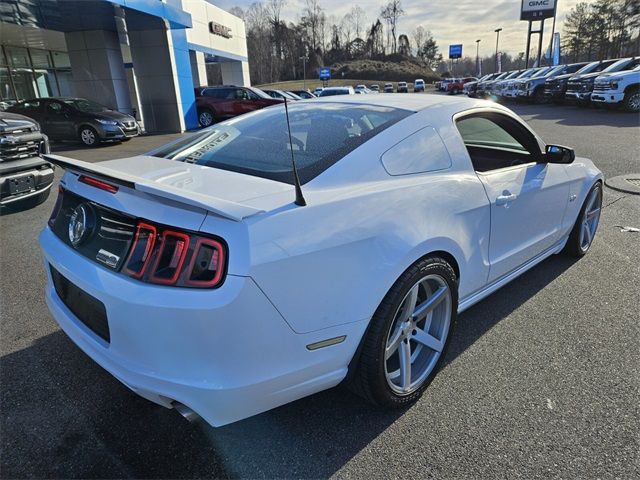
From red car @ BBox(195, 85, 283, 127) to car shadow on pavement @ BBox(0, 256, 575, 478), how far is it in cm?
1733

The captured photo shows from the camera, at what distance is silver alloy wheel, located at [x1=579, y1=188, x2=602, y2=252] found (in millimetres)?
4047

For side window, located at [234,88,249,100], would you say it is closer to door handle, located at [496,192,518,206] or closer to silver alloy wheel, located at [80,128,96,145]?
silver alloy wheel, located at [80,128,96,145]

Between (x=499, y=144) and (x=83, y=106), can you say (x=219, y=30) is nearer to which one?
(x=83, y=106)

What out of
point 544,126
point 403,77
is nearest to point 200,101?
point 544,126

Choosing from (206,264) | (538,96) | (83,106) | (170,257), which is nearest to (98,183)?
(170,257)

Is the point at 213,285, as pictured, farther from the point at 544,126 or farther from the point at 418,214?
the point at 544,126

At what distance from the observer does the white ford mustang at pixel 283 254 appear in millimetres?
1653

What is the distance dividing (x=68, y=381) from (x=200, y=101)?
18.7 metres

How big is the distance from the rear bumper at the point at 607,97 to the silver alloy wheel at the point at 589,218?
14.8m

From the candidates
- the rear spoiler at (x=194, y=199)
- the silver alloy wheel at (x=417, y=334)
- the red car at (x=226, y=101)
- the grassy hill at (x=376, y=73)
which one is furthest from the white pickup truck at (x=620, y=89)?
the grassy hill at (x=376, y=73)

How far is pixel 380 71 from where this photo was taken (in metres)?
84.6

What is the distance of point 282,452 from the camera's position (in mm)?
2068

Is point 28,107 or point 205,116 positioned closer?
point 28,107

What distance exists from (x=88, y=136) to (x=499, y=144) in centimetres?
1254
